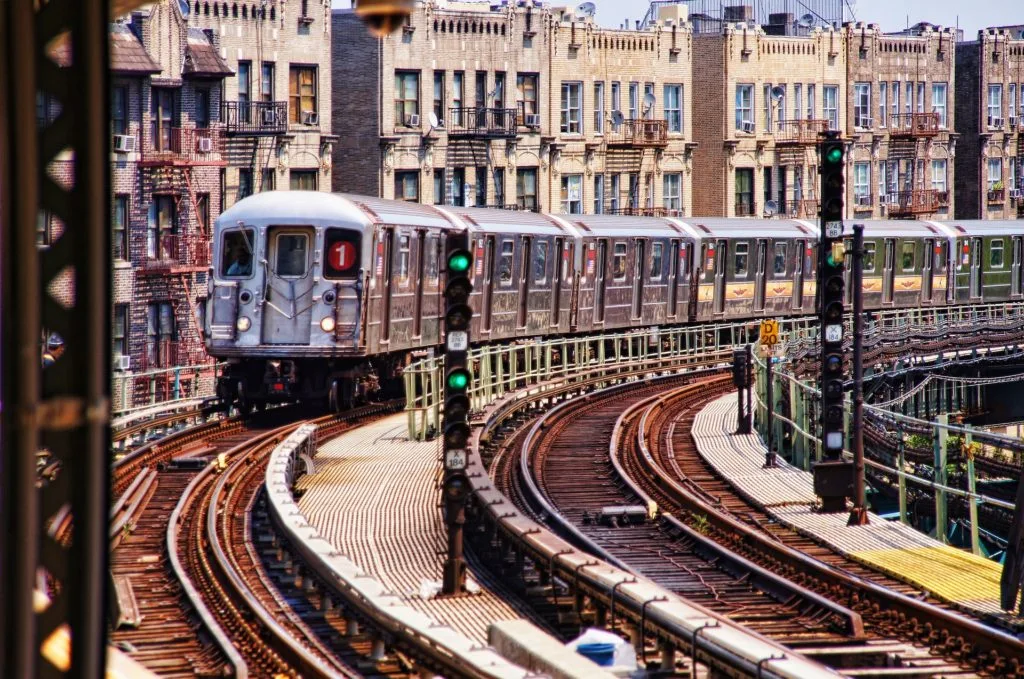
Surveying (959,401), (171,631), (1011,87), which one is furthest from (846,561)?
(1011,87)

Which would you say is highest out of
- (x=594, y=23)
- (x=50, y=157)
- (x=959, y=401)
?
(x=594, y=23)

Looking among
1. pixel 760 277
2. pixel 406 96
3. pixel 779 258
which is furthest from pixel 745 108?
pixel 760 277

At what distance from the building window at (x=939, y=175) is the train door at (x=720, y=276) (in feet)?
99.4

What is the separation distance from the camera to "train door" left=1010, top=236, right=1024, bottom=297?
5469cm

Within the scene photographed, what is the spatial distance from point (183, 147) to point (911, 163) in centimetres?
3747

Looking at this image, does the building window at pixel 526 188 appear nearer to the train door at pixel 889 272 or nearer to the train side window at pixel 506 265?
the train door at pixel 889 272

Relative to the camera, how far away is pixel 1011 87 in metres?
74.6

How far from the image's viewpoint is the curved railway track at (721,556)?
12.8 metres

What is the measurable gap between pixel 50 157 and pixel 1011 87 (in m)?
74.5

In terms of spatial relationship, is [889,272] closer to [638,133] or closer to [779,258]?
[779,258]

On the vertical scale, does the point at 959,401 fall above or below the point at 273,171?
below

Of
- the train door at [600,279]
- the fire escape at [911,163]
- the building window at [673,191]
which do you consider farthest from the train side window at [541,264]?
the fire escape at [911,163]

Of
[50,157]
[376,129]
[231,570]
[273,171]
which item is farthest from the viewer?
[376,129]

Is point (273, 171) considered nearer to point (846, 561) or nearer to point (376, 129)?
point (376, 129)
